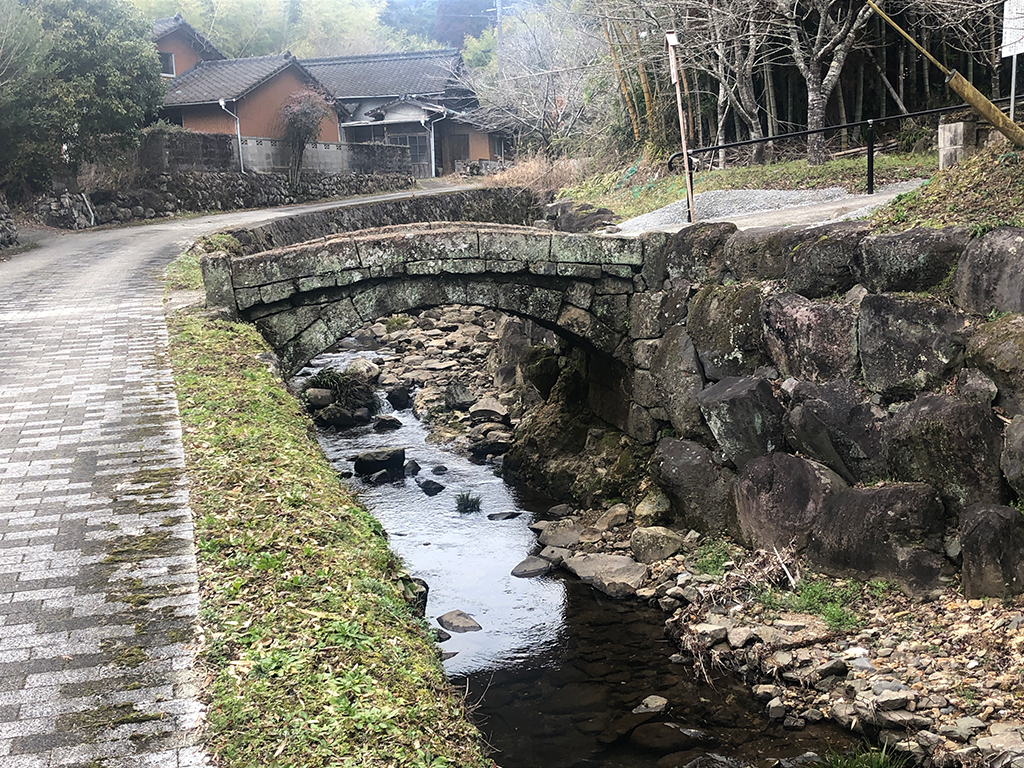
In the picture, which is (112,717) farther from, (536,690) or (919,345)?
(919,345)

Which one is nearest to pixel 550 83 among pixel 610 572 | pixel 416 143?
pixel 416 143

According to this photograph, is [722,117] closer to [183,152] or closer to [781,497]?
[781,497]

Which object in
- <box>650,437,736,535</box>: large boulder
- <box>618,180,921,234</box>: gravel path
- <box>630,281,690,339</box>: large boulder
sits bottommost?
<box>650,437,736,535</box>: large boulder

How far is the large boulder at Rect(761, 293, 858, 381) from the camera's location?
28.8ft

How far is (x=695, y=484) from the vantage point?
33.4 ft

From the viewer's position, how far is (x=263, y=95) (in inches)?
1303

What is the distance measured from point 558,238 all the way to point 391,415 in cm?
600

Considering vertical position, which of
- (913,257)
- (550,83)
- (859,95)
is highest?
(550,83)

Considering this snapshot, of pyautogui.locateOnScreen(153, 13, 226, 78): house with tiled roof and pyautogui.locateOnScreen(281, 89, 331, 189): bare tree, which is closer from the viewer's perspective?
pyautogui.locateOnScreen(281, 89, 331, 189): bare tree

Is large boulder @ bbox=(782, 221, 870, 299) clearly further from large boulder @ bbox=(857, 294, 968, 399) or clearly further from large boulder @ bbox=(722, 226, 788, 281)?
large boulder @ bbox=(857, 294, 968, 399)

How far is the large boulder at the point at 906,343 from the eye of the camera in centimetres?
783

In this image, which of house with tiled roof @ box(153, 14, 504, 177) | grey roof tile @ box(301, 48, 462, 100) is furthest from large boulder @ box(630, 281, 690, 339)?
grey roof tile @ box(301, 48, 462, 100)

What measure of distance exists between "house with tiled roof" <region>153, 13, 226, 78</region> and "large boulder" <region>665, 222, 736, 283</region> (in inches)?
1146

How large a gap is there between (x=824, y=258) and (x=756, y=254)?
1.10 meters
